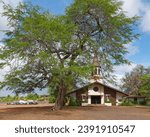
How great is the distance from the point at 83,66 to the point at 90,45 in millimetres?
4124

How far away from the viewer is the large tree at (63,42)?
1442 inches

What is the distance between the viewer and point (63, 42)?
3728 cm

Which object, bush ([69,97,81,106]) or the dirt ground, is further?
bush ([69,97,81,106])

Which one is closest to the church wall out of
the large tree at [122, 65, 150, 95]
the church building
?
the church building

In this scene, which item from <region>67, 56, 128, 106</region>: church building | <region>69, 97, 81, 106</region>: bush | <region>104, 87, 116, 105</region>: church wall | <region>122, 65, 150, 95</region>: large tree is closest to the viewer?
<region>69, 97, 81, 106</region>: bush

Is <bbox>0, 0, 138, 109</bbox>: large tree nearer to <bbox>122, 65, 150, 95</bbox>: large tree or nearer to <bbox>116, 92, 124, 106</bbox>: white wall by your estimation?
<bbox>116, 92, 124, 106</bbox>: white wall

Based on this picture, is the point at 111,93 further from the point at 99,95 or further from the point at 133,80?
the point at 133,80

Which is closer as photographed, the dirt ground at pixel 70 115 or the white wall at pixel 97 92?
the dirt ground at pixel 70 115

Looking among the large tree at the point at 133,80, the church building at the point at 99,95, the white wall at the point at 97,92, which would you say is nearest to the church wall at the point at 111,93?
the church building at the point at 99,95

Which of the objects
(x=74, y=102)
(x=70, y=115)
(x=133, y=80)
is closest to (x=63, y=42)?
(x=70, y=115)

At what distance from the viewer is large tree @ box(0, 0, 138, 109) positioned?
3662 cm

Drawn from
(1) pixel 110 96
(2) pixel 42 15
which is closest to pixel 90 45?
(2) pixel 42 15

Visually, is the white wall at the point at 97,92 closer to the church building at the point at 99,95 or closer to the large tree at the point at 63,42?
the church building at the point at 99,95

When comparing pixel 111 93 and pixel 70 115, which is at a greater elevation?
pixel 111 93
